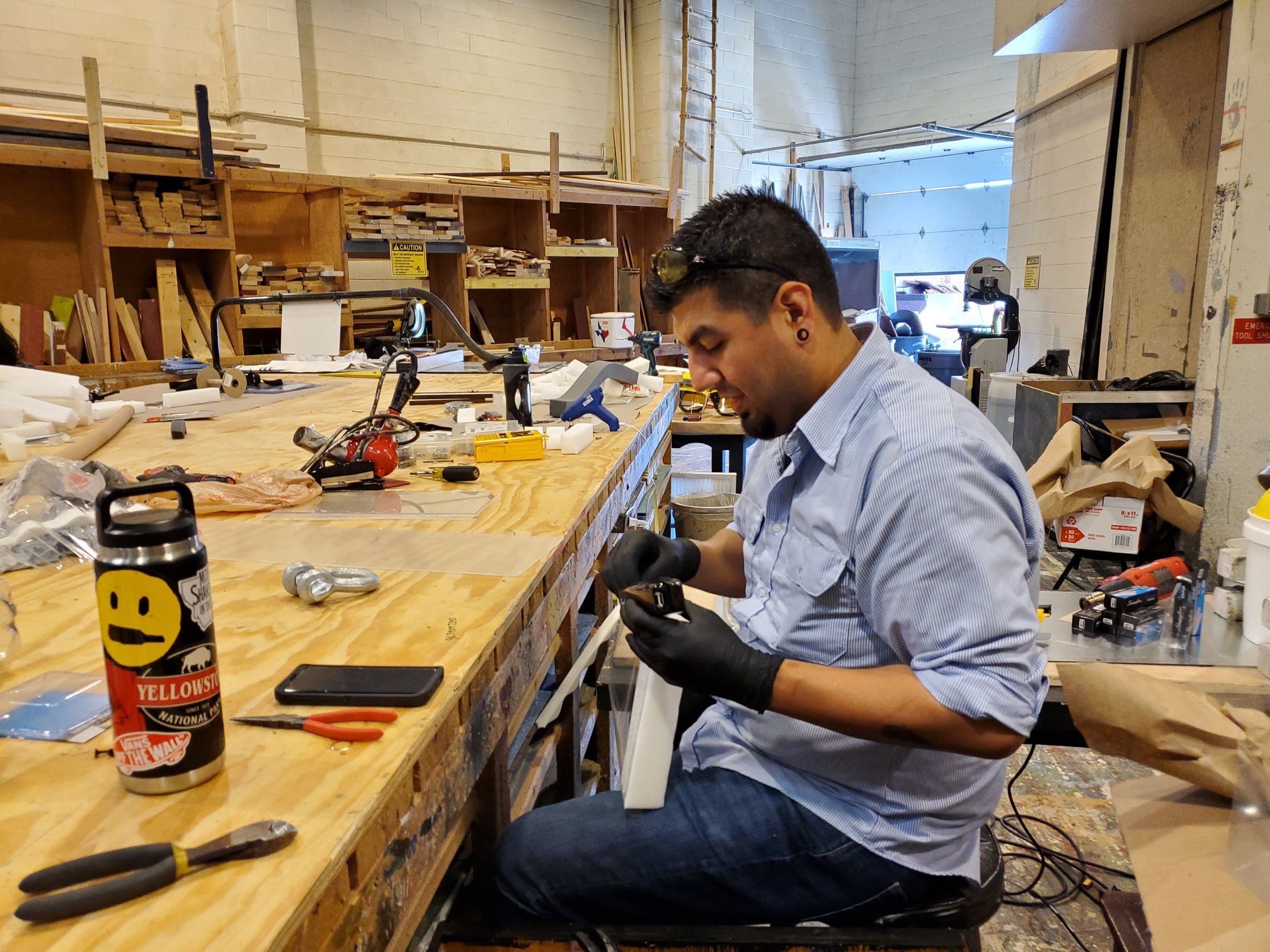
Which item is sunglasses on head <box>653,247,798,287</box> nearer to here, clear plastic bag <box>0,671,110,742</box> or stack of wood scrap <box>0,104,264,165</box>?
clear plastic bag <box>0,671,110,742</box>

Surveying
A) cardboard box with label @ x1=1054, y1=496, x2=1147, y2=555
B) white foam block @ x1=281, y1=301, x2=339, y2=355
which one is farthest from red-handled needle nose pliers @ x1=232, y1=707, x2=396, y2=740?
white foam block @ x1=281, y1=301, x2=339, y2=355

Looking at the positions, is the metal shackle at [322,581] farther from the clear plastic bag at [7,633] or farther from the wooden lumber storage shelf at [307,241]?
the wooden lumber storage shelf at [307,241]

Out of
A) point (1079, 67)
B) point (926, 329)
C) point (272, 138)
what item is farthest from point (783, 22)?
point (272, 138)

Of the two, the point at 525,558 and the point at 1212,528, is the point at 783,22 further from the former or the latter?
the point at 525,558

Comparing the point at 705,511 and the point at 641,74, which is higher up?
the point at 641,74

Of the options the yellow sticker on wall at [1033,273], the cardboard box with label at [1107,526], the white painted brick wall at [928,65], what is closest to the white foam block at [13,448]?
the cardboard box with label at [1107,526]

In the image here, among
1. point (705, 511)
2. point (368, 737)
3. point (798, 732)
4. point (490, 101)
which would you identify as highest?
point (490, 101)

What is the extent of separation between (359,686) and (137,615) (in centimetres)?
27

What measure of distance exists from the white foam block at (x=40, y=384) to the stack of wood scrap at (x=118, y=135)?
2525mm

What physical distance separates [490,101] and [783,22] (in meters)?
4.61

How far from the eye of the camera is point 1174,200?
489 cm

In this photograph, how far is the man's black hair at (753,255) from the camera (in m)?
1.30

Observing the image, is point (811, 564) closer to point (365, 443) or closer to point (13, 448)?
point (365, 443)

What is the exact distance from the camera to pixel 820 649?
1.20 meters
